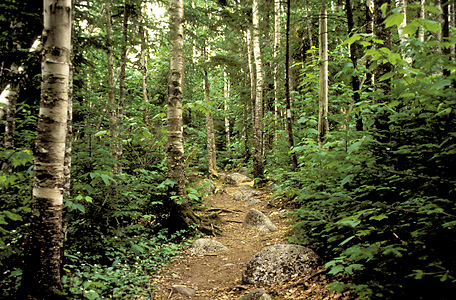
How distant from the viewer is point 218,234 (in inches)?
275

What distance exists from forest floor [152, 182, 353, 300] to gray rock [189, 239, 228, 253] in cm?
14

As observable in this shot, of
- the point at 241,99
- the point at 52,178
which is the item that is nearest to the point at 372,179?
the point at 52,178

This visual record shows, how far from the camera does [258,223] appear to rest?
24.1 feet

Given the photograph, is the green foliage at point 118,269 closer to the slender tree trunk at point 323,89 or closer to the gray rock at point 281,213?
the gray rock at point 281,213

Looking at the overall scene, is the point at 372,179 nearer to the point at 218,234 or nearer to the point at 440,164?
the point at 440,164

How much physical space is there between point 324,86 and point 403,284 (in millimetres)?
6330

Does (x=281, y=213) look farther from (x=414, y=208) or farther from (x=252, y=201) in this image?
(x=414, y=208)

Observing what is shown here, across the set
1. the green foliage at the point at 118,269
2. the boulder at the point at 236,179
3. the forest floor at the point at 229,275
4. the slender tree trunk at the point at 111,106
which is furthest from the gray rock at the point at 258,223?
the boulder at the point at 236,179

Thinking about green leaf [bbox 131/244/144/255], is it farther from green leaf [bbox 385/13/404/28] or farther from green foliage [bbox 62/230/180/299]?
green leaf [bbox 385/13/404/28]

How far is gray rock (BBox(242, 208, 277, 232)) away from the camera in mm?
7143

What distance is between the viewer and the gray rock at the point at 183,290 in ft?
13.8

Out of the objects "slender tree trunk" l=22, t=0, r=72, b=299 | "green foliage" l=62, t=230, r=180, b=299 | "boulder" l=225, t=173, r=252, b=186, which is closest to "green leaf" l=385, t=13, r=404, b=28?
"slender tree trunk" l=22, t=0, r=72, b=299

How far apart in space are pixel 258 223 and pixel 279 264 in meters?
3.06

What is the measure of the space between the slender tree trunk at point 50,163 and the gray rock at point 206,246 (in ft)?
10.5
